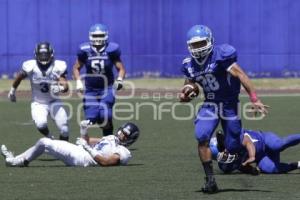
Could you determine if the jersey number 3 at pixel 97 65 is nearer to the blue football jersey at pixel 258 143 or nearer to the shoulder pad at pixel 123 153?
the shoulder pad at pixel 123 153

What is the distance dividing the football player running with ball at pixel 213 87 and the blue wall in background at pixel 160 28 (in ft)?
67.2

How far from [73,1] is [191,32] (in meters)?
21.2

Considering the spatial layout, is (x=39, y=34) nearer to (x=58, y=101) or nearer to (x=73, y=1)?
(x=73, y=1)

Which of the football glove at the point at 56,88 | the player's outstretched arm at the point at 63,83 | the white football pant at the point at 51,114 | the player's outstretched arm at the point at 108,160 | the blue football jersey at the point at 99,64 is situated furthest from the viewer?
the blue football jersey at the point at 99,64

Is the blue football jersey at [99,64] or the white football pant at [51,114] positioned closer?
the white football pant at [51,114]

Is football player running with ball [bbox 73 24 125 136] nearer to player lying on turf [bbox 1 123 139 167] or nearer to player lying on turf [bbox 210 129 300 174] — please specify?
player lying on turf [bbox 1 123 139 167]

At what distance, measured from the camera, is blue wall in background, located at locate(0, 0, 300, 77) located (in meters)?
31.4

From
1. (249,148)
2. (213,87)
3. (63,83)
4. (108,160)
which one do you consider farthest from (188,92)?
(63,83)

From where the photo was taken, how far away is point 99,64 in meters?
15.1

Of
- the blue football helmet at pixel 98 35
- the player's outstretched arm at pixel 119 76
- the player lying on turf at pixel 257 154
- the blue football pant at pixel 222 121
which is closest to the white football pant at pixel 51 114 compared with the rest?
the player's outstretched arm at pixel 119 76

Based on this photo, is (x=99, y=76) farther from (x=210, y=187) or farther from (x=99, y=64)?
(x=210, y=187)

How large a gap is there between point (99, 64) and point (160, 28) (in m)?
17.0

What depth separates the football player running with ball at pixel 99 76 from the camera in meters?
15.0

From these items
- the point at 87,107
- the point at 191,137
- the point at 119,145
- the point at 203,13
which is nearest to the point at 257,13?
the point at 203,13
